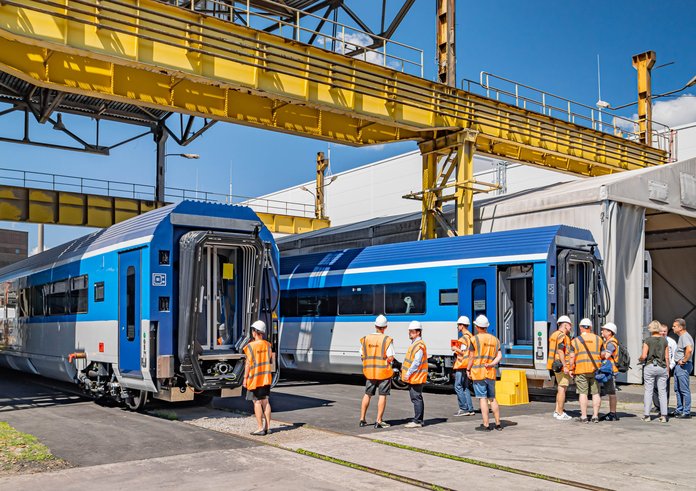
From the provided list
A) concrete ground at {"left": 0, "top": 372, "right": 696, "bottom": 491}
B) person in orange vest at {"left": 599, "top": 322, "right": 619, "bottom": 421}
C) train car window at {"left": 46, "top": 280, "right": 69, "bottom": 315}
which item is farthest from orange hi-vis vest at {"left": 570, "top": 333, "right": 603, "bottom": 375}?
train car window at {"left": 46, "top": 280, "right": 69, "bottom": 315}

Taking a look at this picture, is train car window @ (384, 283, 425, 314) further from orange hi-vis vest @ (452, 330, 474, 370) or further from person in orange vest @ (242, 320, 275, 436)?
person in orange vest @ (242, 320, 275, 436)

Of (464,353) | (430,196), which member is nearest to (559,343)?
(464,353)

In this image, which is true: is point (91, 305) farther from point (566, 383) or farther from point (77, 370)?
point (566, 383)

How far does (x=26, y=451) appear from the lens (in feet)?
32.1

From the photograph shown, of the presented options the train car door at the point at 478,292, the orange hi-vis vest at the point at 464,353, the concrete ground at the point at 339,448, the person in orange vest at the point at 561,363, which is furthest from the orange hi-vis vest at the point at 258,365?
the train car door at the point at 478,292

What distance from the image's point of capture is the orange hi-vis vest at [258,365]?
11.2 m

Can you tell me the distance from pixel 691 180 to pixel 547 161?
19.3 feet

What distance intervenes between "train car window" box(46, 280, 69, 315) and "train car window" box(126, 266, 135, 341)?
3.86 m

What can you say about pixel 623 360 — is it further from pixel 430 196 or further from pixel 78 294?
pixel 78 294

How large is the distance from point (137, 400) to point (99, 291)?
224 centimetres

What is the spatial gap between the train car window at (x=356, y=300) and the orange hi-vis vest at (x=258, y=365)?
26.3 feet

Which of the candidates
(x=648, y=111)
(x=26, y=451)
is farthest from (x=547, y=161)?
(x=26, y=451)

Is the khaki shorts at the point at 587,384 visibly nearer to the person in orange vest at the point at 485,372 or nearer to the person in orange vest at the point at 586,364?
the person in orange vest at the point at 586,364

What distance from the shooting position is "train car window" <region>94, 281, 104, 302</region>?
14.1 meters
